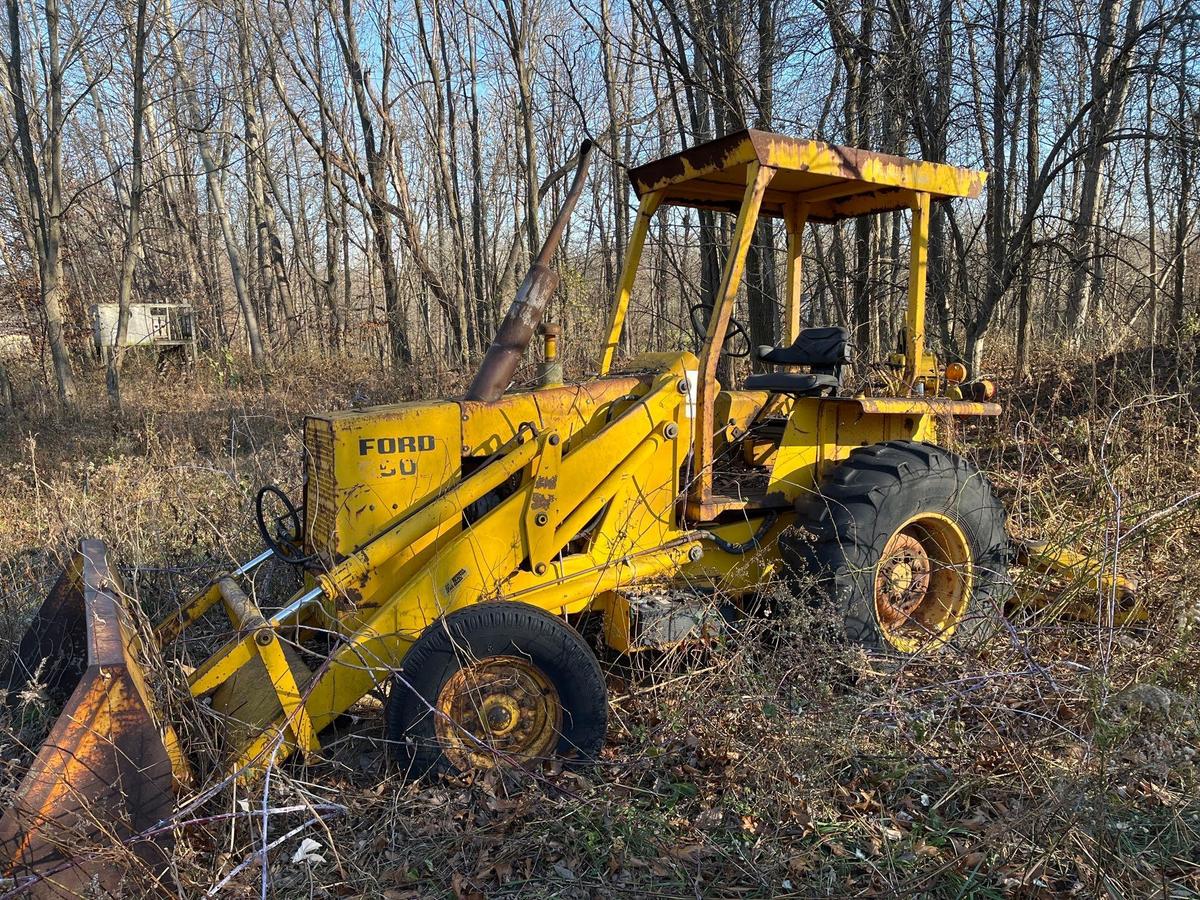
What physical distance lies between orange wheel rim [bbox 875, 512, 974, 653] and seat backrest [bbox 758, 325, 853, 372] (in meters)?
0.93

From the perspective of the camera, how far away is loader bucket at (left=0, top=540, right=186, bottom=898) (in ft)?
7.70

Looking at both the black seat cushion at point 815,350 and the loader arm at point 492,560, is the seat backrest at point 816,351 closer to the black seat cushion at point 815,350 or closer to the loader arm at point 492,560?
the black seat cushion at point 815,350

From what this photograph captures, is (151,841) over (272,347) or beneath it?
beneath

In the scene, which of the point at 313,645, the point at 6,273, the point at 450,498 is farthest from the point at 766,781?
the point at 6,273

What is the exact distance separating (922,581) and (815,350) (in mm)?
1309

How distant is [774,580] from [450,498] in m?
1.60

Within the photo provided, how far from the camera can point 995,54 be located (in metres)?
7.57

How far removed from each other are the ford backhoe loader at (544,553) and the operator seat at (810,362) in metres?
0.02

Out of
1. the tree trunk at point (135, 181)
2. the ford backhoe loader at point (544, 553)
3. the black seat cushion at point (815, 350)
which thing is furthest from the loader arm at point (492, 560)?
the tree trunk at point (135, 181)

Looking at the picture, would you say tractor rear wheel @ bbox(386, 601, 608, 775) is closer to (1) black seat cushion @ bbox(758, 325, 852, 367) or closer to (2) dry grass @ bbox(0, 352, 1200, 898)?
(2) dry grass @ bbox(0, 352, 1200, 898)

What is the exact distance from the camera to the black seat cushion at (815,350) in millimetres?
4203

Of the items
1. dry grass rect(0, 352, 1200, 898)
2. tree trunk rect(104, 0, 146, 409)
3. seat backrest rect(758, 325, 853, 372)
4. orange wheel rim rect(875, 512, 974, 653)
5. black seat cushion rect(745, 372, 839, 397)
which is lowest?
dry grass rect(0, 352, 1200, 898)

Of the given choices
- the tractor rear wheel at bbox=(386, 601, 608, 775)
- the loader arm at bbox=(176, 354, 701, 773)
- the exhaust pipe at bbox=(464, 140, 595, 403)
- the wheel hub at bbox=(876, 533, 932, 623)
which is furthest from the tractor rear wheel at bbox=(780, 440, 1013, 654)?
the exhaust pipe at bbox=(464, 140, 595, 403)

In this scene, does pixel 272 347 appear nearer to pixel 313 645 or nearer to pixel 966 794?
pixel 313 645
